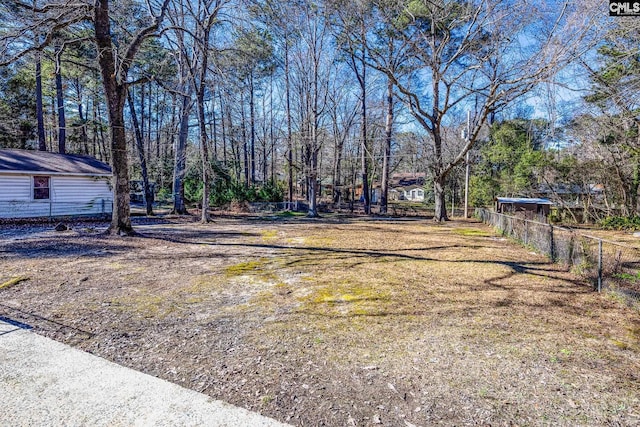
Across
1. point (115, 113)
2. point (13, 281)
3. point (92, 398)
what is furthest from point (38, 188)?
point (92, 398)

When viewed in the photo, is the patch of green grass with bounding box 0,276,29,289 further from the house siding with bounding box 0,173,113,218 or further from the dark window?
the dark window

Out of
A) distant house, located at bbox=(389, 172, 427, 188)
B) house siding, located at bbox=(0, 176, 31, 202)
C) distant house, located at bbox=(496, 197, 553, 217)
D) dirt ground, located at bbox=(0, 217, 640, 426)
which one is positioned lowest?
dirt ground, located at bbox=(0, 217, 640, 426)

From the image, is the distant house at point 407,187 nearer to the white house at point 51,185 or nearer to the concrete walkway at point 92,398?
the white house at point 51,185

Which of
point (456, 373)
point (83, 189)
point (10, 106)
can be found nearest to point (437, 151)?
point (456, 373)

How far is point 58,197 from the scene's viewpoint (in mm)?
15680

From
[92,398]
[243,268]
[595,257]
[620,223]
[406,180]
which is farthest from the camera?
[406,180]

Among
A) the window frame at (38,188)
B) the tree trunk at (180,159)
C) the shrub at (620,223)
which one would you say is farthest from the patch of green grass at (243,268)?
the shrub at (620,223)

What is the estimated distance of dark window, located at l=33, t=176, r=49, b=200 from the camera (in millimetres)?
15000

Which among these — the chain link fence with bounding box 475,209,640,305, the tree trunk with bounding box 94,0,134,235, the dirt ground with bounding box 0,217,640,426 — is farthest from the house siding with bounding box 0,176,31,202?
the chain link fence with bounding box 475,209,640,305

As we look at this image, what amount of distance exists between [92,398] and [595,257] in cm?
673

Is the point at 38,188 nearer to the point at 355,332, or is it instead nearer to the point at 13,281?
the point at 13,281

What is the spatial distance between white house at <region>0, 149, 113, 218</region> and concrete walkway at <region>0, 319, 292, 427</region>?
1488 cm

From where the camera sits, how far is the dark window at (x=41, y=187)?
15000 millimetres

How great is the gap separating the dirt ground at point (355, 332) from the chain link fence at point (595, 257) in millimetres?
216
